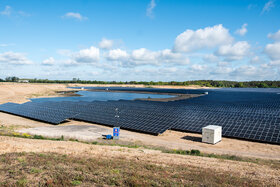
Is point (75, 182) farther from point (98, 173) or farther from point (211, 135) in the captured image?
point (211, 135)

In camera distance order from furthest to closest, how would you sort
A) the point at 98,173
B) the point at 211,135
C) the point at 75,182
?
the point at 211,135
the point at 98,173
the point at 75,182

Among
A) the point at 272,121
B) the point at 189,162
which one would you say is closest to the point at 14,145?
the point at 189,162

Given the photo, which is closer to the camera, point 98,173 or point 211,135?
point 98,173

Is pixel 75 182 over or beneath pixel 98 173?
over

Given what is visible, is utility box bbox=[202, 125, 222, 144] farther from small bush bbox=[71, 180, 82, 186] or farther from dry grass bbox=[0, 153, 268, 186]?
small bush bbox=[71, 180, 82, 186]

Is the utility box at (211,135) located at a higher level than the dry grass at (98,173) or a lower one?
lower

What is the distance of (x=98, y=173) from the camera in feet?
46.8

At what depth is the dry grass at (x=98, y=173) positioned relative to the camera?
42.4 feet

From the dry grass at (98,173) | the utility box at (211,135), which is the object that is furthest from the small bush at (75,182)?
the utility box at (211,135)

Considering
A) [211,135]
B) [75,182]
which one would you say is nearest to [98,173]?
[75,182]

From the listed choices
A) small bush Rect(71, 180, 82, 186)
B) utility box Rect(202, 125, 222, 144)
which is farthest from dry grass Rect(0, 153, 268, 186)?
utility box Rect(202, 125, 222, 144)

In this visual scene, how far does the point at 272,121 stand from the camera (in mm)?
39656

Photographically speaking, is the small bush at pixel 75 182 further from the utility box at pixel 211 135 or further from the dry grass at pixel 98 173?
the utility box at pixel 211 135

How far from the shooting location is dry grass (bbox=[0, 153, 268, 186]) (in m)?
12.9
